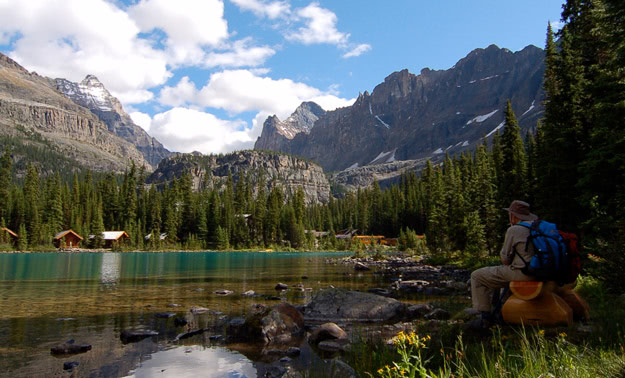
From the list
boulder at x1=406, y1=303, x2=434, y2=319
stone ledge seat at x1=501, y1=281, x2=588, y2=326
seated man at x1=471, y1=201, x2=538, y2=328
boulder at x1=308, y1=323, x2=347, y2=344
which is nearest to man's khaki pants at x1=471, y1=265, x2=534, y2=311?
seated man at x1=471, y1=201, x2=538, y2=328

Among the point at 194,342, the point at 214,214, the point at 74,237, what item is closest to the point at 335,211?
the point at 214,214

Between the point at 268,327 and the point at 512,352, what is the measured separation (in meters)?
7.22

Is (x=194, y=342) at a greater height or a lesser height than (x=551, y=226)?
lesser

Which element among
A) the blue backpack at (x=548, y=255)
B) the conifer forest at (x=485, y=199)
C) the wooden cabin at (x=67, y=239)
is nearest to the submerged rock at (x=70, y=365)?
the blue backpack at (x=548, y=255)

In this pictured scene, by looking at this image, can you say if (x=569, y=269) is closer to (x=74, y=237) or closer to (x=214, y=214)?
(x=74, y=237)

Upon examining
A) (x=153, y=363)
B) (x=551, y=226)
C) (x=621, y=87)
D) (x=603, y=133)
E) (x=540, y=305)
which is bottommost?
(x=153, y=363)

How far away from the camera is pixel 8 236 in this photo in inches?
3098

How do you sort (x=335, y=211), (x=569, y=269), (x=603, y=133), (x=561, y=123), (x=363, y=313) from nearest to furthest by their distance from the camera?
1. (x=569, y=269)
2. (x=363, y=313)
3. (x=603, y=133)
4. (x=561, y=123)
5. (x=335, y=211)

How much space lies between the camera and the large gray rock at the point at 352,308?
542 inches

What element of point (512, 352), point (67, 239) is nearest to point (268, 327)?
point (512, 352)

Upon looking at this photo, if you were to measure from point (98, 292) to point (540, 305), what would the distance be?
20554 millimetres

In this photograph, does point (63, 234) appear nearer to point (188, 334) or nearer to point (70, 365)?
point (188, 334)

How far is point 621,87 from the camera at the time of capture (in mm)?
15531

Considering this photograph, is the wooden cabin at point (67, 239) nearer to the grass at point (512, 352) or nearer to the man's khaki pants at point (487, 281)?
the grass at point (512, 352)
